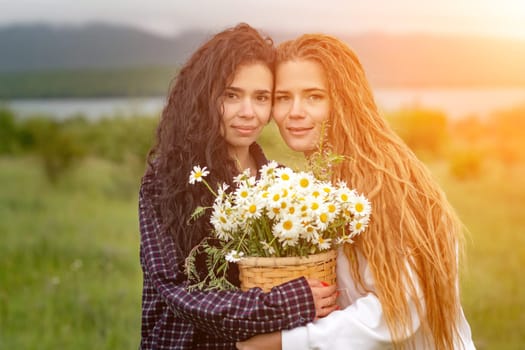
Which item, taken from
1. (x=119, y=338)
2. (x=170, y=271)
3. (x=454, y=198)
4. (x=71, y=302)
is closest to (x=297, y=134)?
(x=170, y=271)

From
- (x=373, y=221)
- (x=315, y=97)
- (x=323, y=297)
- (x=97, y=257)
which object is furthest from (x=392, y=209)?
(x=97, y=257)

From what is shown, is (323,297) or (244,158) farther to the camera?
(244,158)

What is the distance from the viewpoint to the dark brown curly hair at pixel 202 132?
2992mm

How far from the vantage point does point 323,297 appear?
265 centimetres

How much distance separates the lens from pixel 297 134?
3080mm

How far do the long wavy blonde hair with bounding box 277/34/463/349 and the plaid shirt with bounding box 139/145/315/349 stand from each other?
353 millimetres

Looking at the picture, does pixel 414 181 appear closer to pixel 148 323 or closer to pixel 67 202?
pixel 148 323

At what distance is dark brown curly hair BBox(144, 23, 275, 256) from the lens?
2.99 meters

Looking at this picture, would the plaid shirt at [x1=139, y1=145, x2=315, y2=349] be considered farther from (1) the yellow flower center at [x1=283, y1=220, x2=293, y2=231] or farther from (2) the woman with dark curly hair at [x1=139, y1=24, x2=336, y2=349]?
(1) the yellow flower center at [x1=283, y1=220, x2=293, y2=231]

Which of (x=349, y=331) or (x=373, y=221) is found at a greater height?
(x=373, y=221)

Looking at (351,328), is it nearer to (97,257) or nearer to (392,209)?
(392,209)

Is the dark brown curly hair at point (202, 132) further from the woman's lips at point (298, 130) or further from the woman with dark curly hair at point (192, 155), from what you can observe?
the woman's lips at point (298, 130)

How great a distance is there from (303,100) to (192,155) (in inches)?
21.3

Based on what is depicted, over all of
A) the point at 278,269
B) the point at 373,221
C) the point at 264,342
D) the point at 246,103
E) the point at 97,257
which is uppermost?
the point at 246,103
